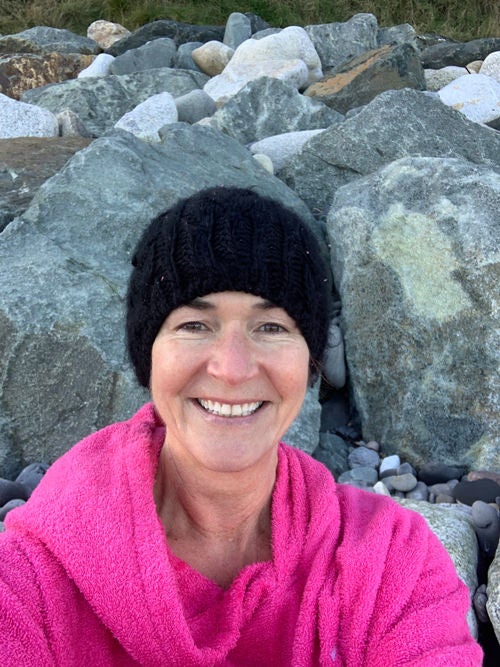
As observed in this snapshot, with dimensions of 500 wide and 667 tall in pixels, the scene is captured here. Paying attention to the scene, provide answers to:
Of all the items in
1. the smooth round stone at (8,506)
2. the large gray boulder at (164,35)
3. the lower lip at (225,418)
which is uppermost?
the lower lip at (225,418)

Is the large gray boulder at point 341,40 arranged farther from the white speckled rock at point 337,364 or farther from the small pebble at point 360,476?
the small pebble at point 360,476

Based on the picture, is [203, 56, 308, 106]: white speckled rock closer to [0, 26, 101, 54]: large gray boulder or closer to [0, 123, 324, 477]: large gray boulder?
[0, 26, 101, 54]: large gray boulder

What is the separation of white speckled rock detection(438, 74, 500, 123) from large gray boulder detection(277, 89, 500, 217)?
1793mm

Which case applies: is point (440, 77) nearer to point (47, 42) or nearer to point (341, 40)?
point (341, 40)

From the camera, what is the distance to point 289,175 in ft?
16.8

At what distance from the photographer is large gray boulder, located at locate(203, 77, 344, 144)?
242 inches

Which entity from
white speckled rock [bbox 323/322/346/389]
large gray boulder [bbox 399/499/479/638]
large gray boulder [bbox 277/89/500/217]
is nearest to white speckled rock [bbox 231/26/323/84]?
large gray boulder [bbox 277/89/500/217]

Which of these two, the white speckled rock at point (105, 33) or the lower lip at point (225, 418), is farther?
the white speckled rock at point (105, 33)

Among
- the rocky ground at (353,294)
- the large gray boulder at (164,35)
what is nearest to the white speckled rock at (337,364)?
the rocky ground at (353,294)

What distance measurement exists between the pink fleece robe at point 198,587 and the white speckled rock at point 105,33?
10.3m

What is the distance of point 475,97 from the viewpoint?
7.02 m

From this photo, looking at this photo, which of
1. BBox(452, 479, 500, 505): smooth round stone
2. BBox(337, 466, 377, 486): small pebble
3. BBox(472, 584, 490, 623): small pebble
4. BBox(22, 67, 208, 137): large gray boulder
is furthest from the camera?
BBox(22, 67, 208, 137): large gray boulder

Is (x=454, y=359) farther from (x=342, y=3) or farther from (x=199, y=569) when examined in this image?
(x=342, y=3)

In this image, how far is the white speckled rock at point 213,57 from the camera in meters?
8.93
